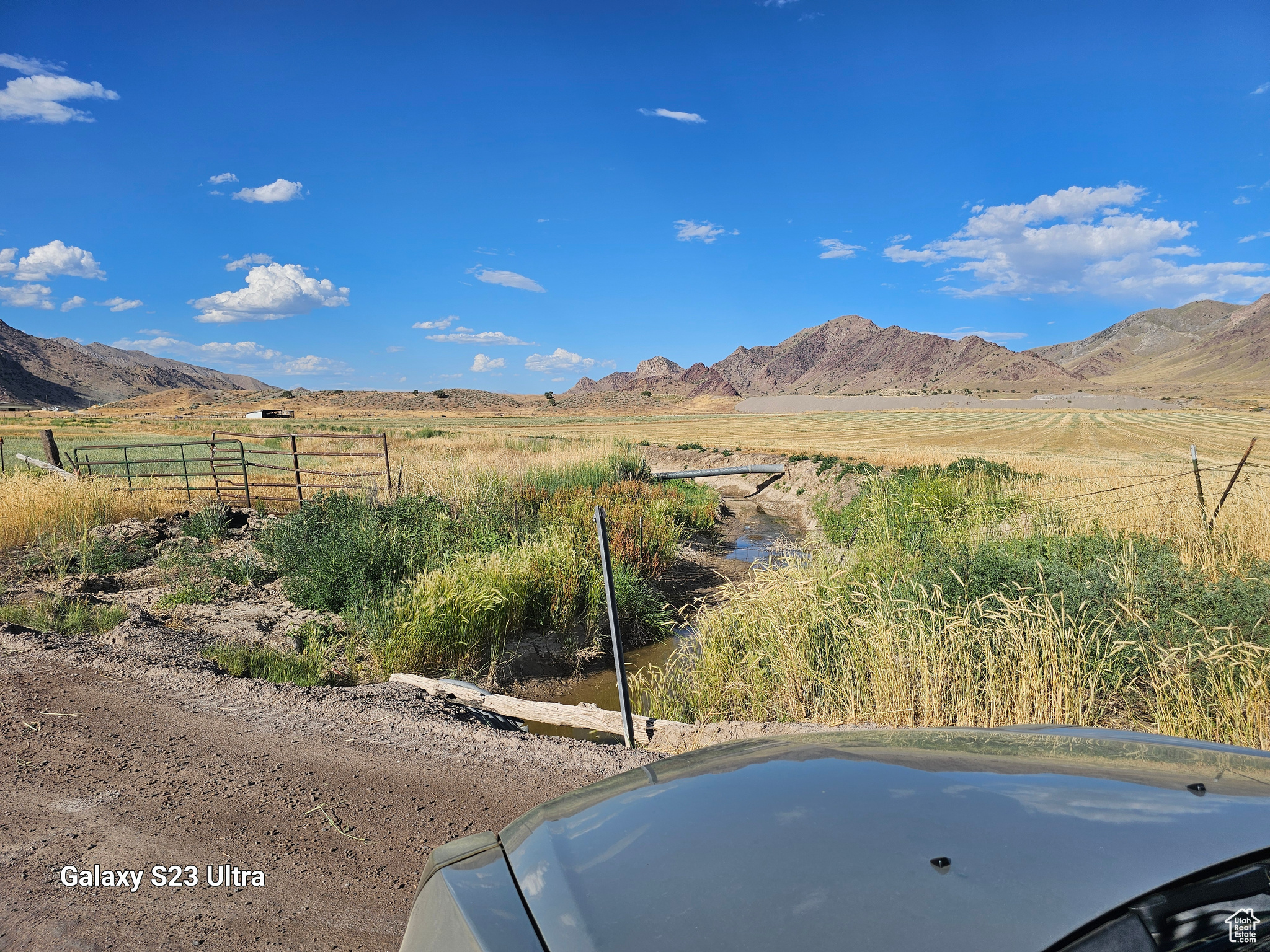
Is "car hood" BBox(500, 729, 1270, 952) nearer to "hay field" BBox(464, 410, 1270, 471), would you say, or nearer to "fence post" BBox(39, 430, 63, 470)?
"fence post" BBox(39, 430, 63, 470)

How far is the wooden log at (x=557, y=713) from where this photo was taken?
5.77 m

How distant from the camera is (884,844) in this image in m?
1.37

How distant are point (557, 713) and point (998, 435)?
51.9 metres

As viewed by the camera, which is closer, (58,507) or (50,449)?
(58,507)

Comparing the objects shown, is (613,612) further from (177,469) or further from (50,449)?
(177,469)

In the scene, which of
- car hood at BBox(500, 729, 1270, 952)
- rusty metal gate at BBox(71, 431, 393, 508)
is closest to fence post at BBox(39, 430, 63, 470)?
rusty metal gate at BBox(71, 431, 393, 508)

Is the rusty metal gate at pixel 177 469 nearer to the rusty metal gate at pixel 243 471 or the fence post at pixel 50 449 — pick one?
the rusty metal gate at pixel 243 471

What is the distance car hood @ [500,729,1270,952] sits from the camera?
3.80 ft

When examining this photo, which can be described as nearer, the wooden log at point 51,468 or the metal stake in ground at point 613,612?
the metal stake in ground at point 613,612

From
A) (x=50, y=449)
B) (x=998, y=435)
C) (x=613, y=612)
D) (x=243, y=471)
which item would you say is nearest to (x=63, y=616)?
(x=613, y=612)

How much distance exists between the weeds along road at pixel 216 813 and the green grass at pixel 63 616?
5.96ft

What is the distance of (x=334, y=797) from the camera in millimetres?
4219

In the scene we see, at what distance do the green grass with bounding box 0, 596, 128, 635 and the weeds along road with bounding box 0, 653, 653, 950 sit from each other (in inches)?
71.6

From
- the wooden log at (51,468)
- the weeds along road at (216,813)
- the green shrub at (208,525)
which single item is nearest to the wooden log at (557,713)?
the weeds along road at (216,813)
